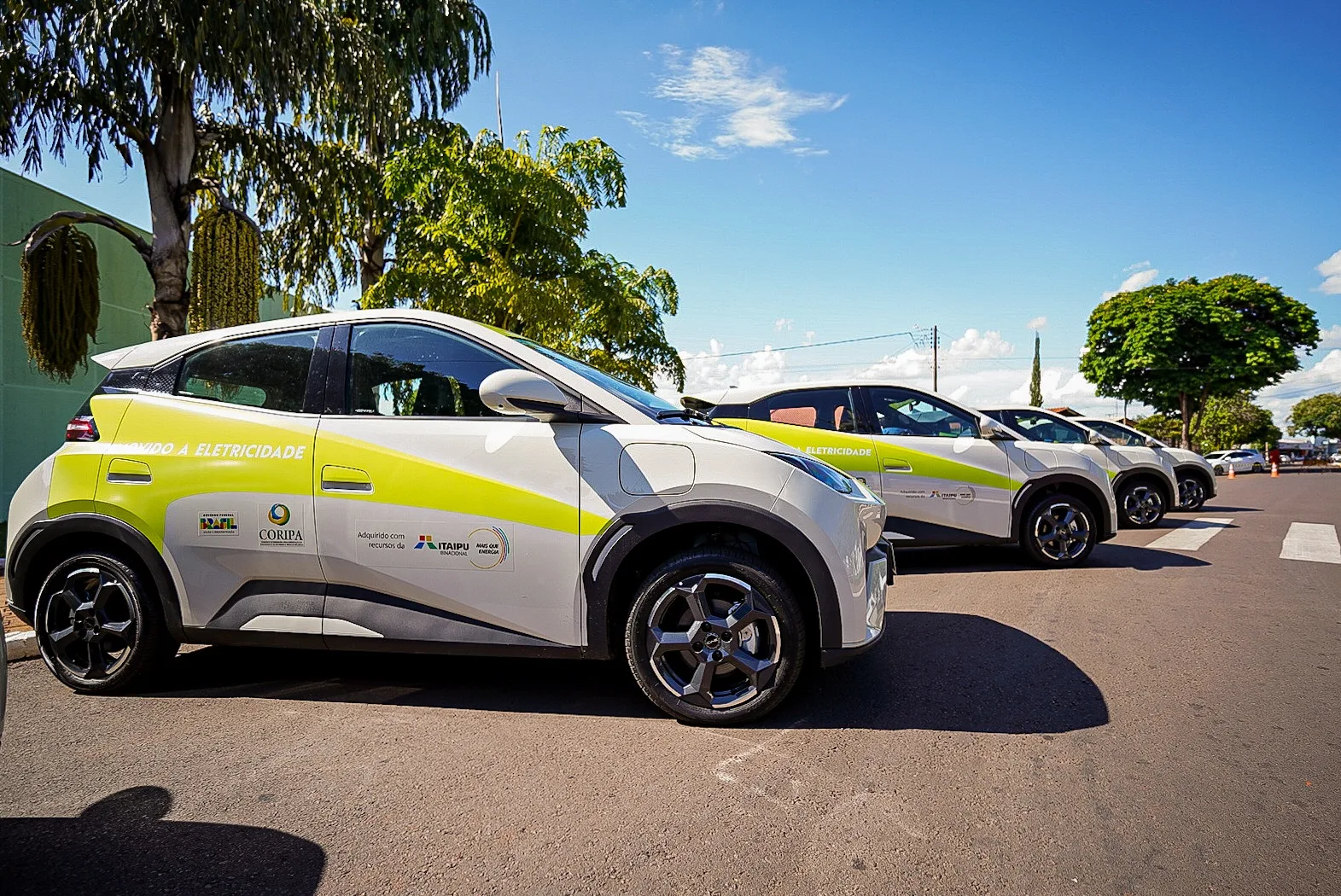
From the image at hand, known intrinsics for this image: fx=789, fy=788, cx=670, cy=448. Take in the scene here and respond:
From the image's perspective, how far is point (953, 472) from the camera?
23.9 feet

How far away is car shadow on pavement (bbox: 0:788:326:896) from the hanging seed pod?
8.26 metres

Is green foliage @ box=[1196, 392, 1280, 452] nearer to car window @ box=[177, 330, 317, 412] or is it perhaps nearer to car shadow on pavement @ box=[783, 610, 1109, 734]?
car shadow on pavement @ box=[783, 610, 1109, 734]

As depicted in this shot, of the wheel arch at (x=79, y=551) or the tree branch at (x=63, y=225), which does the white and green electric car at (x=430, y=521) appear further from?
the tree branch at (x=63, y=225)

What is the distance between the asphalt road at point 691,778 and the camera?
2240mm

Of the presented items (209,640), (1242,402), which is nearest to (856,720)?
(209,640)

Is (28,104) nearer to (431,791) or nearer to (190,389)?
(190,389)

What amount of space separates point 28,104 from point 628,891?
399 inches

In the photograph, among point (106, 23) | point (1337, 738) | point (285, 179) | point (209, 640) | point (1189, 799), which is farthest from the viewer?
point (285, 179)

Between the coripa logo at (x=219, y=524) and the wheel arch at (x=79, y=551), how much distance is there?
27cm

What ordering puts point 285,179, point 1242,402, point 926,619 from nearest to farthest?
point 926,619 < point 285,179 < point 1242,402

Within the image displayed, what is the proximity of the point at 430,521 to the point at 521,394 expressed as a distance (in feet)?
2.33

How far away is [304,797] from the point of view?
8.81 ft

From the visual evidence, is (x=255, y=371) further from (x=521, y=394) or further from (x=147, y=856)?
(x=147, y=856)

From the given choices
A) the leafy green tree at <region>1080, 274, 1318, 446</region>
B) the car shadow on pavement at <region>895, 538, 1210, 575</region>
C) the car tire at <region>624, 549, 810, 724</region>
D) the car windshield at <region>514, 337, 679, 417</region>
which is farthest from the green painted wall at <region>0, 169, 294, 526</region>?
the leafy green tree at <region>1080, 274, 1318, 446</region>
